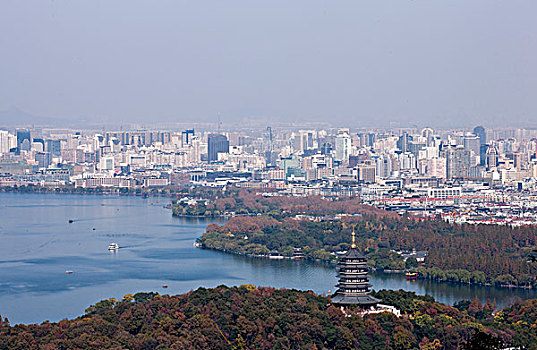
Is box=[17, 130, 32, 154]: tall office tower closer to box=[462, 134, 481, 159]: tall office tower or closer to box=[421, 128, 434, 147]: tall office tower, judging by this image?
box=[421, 128, 434, 147]: tall office tower

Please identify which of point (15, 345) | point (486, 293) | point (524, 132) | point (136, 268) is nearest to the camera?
point (15, 345)

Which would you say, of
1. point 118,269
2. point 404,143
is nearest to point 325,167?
point 404,143

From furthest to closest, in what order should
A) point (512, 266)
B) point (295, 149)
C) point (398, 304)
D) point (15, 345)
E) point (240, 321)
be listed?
point (295, 149) → point (512, 266) → point (398, 304) → point (240, 321) → point (15, 345)

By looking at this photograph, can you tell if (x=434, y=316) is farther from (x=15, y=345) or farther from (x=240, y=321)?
(x=15, y=345)

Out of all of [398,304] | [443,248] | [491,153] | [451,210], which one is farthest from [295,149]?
[398,304]

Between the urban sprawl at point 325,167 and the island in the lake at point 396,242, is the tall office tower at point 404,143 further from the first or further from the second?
the island in the lake at point 396,242

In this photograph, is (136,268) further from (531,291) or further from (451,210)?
(451,210)

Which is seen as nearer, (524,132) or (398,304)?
(398,304)
